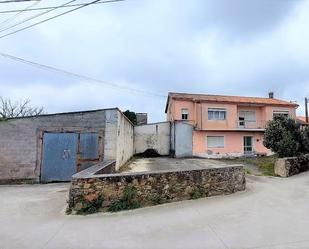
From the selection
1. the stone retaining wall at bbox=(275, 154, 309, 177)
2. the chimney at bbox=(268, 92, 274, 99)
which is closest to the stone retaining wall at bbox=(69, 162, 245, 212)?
the stone retaining wall at bbox=(275, 154, 309, 177)

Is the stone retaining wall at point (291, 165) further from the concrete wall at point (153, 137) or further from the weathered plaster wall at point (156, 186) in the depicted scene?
the concrete wall at point (153, 137)

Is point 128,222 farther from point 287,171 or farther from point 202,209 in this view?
point 287,171

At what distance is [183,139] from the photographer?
1177 inches

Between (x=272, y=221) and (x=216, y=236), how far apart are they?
5.83 ft

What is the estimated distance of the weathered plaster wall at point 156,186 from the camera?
7.88 m

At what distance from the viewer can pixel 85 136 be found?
13.9 m

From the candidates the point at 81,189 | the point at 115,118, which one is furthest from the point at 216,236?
the point at 115,118

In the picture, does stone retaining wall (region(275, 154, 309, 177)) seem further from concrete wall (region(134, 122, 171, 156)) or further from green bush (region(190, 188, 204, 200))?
concrete wall (region(134, 122, 171, 156))

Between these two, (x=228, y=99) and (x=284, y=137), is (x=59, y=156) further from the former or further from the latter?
(x=228, y=99)

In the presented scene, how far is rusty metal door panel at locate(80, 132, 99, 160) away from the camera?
45.3ft

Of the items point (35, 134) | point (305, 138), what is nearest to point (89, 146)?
point (35, 134)

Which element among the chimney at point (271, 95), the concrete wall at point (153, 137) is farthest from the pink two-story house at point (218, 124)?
the chimney at point (271, 95)

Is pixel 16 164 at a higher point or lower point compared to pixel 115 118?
lower

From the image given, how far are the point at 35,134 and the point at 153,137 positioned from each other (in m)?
18.2
